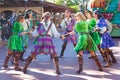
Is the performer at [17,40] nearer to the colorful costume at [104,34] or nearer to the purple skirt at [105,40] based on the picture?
the colorful costume at [104,34]

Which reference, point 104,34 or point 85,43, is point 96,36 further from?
point 85,43

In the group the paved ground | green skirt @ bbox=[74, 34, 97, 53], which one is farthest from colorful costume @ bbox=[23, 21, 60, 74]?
green skirt @ bbox=[74, 34, 97, 53]

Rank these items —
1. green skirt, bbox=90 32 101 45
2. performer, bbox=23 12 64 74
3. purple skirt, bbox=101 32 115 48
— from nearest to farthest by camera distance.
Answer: performer, bbox=23 12 64 74 → purple skirt, bbox=101 32 115 48 → green skirt, bbox=90 32 101 45

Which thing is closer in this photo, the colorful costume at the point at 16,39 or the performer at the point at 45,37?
the performer at the point at 45,37

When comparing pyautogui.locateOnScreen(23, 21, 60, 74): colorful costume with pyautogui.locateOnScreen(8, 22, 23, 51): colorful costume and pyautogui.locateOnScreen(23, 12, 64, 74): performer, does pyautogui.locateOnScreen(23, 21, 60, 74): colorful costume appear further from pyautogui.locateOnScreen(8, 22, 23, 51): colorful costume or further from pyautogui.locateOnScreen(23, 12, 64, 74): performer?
pyautogui.locateOnScreen(8, 22, 23, 51): colorful costume

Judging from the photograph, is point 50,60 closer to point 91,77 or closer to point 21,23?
point 21,23

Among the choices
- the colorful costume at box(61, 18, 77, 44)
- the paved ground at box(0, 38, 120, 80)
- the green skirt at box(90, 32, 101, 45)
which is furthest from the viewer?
the colorful costume at box(61, 18, 77, 44)

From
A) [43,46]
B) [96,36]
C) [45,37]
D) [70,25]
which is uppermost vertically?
[70,25]

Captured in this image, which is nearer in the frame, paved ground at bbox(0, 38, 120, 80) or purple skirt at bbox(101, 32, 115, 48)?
paved ground at bbox(0, 38, 120, 80)

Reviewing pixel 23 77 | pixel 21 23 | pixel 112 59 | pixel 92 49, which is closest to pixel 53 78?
pixel 23 77

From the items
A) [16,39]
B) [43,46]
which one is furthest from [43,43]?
[16,39]

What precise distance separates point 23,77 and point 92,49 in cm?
191

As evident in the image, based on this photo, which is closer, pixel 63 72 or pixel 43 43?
pixel 43 43

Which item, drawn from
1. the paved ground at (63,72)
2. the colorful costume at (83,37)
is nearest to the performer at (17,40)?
the paved ground at (63,72)
